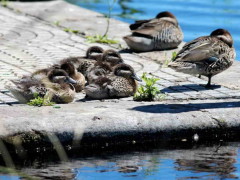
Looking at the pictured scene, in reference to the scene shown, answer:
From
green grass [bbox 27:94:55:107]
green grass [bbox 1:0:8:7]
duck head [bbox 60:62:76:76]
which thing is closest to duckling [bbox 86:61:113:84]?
duck head [bbox 60:62:76:76]

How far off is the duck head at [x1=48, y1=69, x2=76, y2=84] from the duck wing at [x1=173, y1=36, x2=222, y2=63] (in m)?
1.75

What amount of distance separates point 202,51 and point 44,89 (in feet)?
8.21

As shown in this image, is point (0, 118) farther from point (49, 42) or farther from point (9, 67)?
point (49, 42)

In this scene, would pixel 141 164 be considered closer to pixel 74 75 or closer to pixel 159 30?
pixel 74 75

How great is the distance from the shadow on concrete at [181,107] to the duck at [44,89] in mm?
961

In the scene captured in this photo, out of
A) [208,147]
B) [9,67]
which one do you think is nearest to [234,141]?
[208,147]

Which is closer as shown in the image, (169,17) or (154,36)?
(154,36)

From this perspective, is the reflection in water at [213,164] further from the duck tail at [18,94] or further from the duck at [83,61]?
the duck at [83,61]

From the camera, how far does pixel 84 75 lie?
10766 millimetres

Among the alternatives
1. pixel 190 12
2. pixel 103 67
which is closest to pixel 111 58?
pixel 103 67

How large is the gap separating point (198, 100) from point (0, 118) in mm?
2695

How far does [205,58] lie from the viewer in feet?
34.8

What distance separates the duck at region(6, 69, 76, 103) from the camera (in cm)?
914

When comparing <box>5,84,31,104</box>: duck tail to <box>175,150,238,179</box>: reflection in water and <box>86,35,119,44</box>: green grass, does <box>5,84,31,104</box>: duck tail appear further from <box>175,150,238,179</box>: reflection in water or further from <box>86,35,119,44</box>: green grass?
<box>86,35,119,44</box>: green grass
